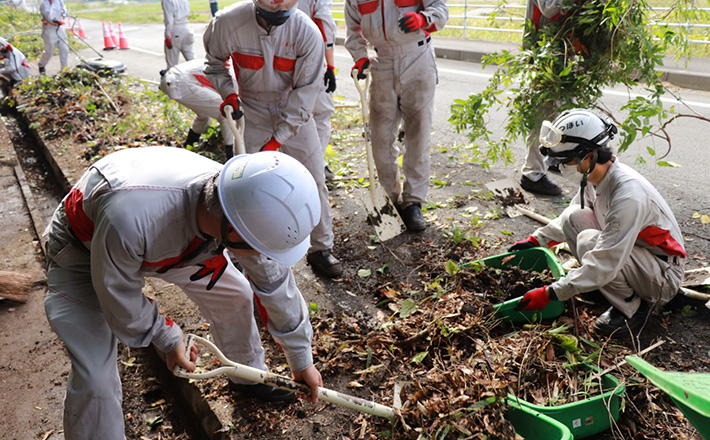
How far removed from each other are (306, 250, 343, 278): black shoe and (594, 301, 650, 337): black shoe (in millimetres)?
1935

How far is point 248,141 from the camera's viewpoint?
13.4 ft

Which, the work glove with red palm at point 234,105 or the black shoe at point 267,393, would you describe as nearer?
the black shoe at point 267,393

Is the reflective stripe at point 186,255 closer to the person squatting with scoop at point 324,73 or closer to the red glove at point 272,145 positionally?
the red glove at point 272,145

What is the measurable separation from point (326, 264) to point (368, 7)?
2201 mm

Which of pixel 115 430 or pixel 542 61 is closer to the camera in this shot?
pixel 115 430

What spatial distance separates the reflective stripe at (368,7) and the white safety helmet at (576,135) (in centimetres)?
199

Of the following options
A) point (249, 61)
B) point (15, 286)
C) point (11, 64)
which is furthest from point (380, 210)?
point (11, 64)

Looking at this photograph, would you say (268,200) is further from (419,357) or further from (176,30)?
(176,30)

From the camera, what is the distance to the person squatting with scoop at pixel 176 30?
33.0ft

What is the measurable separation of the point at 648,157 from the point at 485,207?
2.34 m

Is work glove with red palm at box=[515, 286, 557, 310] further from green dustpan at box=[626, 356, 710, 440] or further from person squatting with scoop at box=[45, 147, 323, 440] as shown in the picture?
person squatting with scoop at box=[45, 147, 323, 440]

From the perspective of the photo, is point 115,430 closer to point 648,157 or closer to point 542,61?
point 542,61

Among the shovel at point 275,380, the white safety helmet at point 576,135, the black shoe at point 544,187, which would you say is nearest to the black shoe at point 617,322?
the white safety helmet at point 576,135

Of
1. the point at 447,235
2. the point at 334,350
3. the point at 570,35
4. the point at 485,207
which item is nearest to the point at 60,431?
the point at 334,350
